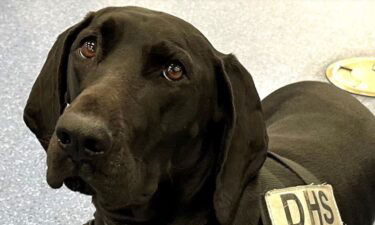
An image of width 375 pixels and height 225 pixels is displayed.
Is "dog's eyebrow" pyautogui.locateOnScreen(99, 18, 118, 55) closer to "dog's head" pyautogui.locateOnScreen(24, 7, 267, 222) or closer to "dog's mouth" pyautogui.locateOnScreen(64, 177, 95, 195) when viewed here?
"dog's head" pyautogui.locateOnScreen(24, 7, 267, 222)

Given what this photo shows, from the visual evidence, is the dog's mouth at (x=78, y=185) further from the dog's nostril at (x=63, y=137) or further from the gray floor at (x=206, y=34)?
the gray floor at (x=206, y=34)

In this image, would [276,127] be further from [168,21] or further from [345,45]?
[345,45]

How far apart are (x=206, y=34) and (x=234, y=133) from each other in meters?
1.86

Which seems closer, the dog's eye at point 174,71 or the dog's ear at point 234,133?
the dog's eye at point 174,71

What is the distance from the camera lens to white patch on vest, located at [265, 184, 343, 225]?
4.69 ft

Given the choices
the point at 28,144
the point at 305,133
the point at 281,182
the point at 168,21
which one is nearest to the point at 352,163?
the point at 305,133

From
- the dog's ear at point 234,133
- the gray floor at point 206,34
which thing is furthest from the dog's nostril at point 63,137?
the gray floor at point 206,34

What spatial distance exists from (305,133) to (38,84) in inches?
30.1

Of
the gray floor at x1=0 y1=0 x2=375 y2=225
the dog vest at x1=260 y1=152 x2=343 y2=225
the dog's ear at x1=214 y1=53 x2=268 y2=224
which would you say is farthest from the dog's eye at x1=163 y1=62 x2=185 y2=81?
the gray floor at x1=0 y1=0 x2=375 y2=225

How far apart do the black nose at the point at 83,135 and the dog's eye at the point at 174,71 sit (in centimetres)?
20

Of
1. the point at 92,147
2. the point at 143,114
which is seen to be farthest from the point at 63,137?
the point at 143,114

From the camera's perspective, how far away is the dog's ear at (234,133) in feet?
4.46

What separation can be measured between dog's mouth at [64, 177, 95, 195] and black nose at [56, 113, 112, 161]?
Answer: 3.2 inches

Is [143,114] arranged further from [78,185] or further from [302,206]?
[302,206]
